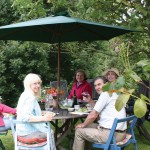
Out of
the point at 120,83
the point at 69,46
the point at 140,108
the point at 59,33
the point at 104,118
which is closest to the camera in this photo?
the point at 140,108

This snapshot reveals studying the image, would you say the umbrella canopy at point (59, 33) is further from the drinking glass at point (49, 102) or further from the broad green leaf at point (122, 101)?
the broad green leaf at point (122, 101)

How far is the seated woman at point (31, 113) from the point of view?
11.2ft

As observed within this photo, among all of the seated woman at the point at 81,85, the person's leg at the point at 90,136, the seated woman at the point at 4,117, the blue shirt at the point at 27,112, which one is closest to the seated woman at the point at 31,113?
the blue shirt at the point at 27,112

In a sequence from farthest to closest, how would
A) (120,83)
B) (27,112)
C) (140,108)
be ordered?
(27,112)
(120,83)
(140,108)

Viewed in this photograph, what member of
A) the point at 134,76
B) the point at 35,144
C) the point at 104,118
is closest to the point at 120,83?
the point at 134,76

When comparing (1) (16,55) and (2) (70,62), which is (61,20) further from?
(2) (70,62)

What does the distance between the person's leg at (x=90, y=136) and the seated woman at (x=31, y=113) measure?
20.5 inches

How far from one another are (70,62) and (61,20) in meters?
6.99

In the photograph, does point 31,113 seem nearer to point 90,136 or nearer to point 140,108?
point 90,136

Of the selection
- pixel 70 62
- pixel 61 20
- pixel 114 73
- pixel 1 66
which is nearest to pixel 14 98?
pixel 1 66

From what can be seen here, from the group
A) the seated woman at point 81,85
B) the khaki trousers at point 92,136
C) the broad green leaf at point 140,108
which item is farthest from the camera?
the seated woman at point 81,85

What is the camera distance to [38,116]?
3.46 m

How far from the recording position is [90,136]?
3812 mm

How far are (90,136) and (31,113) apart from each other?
2.67ft
